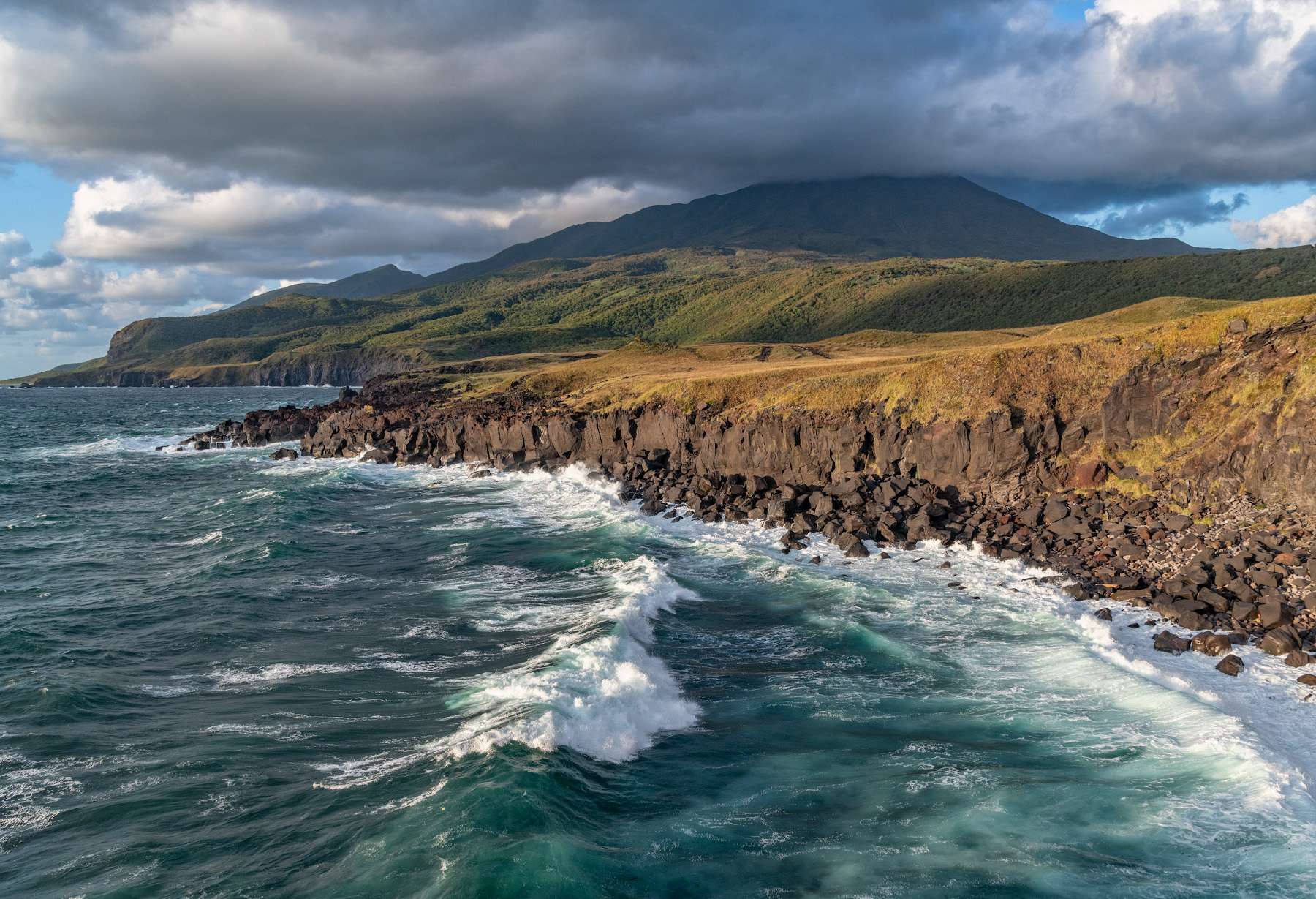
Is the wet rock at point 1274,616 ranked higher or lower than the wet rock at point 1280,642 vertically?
higher

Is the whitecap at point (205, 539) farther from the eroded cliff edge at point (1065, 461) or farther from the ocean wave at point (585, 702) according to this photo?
the ocean wave at point (585, 702)

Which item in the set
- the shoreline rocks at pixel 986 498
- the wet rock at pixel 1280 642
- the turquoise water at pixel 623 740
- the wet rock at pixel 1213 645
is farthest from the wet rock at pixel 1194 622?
the turquoise water at pixel 623 740

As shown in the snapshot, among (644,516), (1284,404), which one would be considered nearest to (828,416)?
(644,516)

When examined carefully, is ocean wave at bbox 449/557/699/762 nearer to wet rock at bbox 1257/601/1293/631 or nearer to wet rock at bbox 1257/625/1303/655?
wet rock at bbox 1257/625/1303/655

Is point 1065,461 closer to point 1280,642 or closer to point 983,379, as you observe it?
point 983,379

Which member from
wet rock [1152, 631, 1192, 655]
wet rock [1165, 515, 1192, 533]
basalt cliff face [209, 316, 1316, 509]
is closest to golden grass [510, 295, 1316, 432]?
basalt cliff face [209, 316, 1316, 509]

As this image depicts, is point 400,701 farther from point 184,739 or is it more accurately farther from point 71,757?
point 71,757

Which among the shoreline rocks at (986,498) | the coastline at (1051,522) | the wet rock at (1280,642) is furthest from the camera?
the shoreline rocks at (986,498)
